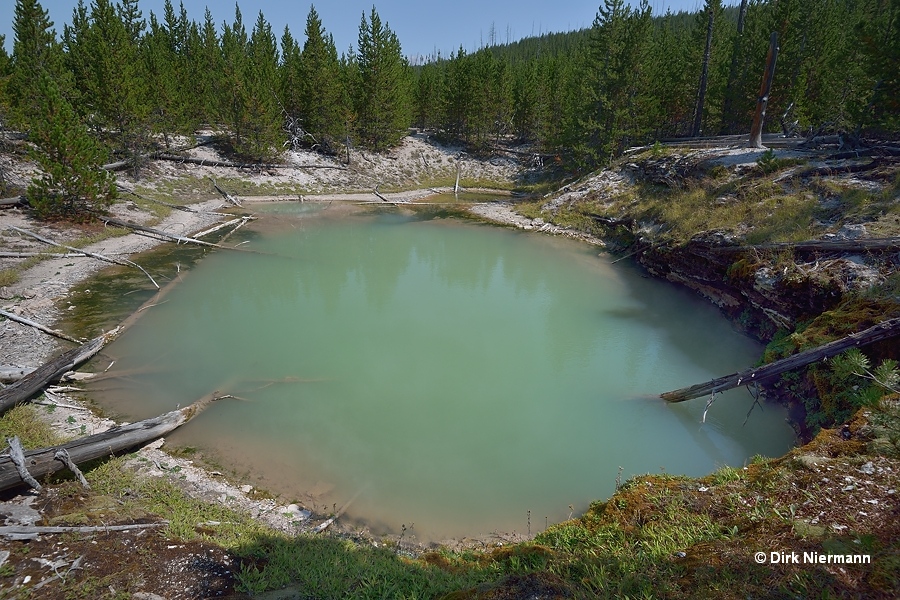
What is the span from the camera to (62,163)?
64.1 feet

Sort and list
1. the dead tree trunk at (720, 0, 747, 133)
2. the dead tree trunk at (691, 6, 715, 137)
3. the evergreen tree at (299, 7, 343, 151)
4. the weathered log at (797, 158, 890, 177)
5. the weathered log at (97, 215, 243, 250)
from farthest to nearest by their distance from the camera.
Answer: the evergreen tree at (299, 7, 343, 151) < the dead tree trunk at (720, 0, 747, 133) < the dead tree trunk at (691, 6, 715, 137) < the weathered log at (97, 215, 243, 250) < the weathered log at (797, 158, 890, 177)

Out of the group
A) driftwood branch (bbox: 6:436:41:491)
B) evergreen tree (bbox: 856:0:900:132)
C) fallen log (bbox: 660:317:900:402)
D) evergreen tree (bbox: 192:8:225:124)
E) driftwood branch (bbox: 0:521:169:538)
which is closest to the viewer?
driftwood branch (bbox: 0:521:169:538)

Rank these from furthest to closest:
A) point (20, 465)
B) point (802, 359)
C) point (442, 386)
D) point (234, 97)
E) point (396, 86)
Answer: point (396, 86), point (234, 97), point (442, 386), point (802, 359), point (20, 465)

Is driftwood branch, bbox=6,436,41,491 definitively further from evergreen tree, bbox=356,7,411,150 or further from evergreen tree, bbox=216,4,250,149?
evergreen tree, bbox=356,7,411,150

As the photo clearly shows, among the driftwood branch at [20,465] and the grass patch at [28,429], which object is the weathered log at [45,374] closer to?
the grass patch at [28,429]

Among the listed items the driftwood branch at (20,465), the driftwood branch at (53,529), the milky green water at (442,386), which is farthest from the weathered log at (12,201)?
the driftwood branch at (53,529)

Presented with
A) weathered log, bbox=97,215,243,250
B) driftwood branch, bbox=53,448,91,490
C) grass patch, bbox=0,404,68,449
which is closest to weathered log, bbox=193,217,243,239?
weathered log, bbox=97,215,243,250

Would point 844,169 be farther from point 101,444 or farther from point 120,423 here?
point 120,423

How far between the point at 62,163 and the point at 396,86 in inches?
1311

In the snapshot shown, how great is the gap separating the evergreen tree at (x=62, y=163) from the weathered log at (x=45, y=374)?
12.5m

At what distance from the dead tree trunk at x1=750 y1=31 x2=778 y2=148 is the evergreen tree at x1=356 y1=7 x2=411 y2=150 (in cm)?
3313

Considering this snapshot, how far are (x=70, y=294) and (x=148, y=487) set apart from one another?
1191cm

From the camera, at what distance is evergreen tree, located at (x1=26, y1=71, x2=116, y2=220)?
18656 mm

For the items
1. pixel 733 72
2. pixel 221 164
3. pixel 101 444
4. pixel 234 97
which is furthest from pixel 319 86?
pixel 101 444
